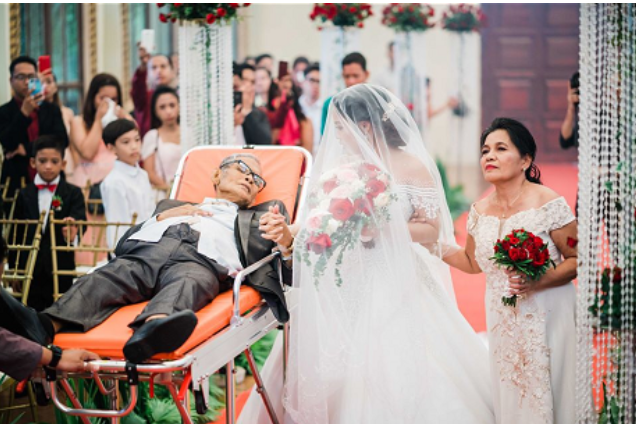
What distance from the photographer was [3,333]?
267cm

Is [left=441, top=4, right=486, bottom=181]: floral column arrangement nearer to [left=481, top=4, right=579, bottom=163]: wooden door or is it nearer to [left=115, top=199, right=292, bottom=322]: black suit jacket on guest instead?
[left=481, top=4, right=579, bottom=163]: wooden door

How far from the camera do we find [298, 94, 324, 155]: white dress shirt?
27.1ft

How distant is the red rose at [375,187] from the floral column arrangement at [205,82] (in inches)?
79.9

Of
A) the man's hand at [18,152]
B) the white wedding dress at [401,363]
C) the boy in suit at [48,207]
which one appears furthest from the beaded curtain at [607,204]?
the man's hand at [18,152]

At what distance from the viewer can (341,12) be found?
7418mm

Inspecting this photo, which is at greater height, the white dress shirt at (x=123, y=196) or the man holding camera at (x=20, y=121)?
the man holding camera at (x=20, y=121)

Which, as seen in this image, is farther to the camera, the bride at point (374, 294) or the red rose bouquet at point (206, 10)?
the red rose bouquet at point (206, 10)

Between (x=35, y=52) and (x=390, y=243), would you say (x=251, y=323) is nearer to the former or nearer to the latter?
(x=390, y=243)

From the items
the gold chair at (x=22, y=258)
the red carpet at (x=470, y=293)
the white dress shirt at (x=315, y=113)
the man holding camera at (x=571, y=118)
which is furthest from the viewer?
the white dress shirt at (x=315, y=113)

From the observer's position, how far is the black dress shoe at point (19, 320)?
→ 9.12 ft

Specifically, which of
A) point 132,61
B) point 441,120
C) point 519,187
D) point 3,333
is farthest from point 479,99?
point 3,333

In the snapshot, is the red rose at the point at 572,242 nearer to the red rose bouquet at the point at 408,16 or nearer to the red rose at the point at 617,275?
the red rose at the point at 617,275

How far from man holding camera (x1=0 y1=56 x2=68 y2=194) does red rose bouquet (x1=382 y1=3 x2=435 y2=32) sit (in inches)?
152

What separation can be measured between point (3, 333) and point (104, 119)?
4.56 metres
